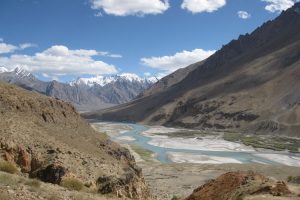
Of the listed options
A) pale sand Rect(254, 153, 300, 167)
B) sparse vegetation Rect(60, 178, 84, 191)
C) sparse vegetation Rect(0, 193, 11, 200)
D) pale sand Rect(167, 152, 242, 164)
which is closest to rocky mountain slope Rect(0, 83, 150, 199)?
sparse vegetation Rect(60, 178, 84, 191)

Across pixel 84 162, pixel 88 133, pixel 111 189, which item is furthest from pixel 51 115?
pixel 111 189

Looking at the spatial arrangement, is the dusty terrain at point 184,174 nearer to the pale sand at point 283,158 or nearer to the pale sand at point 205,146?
the pale sand at point 283,158

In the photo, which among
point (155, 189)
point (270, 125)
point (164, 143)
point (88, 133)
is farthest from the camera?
point (270, 125)

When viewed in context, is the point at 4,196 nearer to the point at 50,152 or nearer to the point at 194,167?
the point at 50,152

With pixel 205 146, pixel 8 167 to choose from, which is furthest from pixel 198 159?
pixel 8 167

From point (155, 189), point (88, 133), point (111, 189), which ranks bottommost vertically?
point (155, 189)

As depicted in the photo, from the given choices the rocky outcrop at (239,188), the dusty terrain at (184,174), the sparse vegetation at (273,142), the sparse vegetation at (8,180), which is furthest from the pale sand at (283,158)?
the sparse vegetation at (8,180)

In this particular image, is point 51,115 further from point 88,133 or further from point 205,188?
point 205,188

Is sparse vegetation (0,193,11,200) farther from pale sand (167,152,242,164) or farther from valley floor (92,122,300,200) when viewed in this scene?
pale sand (167,152,242,164)
